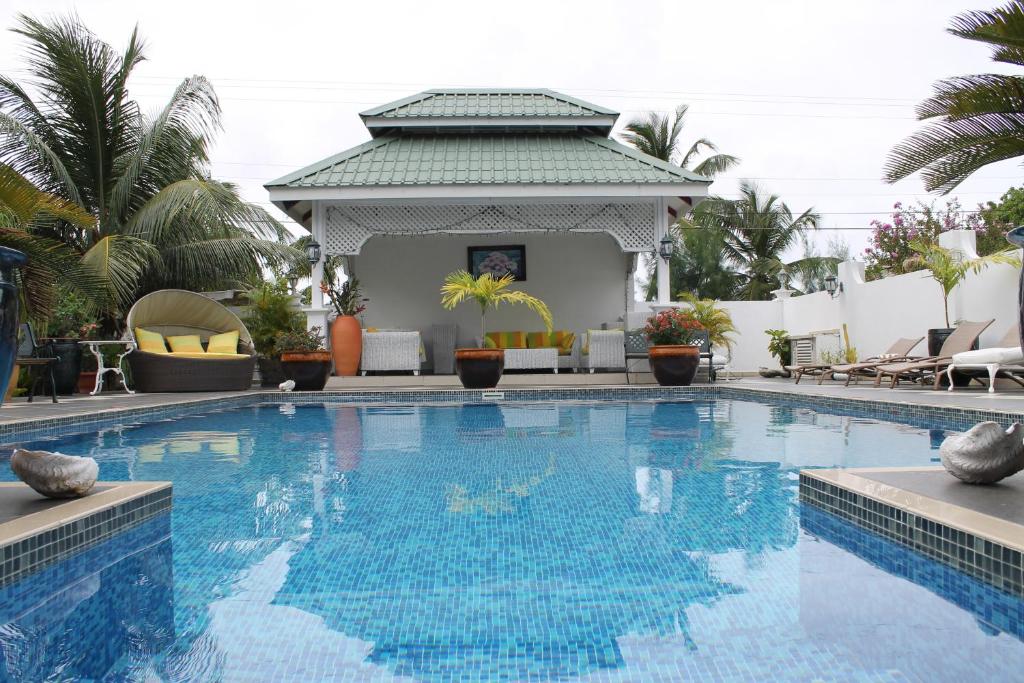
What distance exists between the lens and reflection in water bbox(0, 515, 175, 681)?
5.83ft

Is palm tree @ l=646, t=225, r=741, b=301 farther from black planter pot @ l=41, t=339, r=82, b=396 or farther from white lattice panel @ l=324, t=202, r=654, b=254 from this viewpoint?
black planter pot @ l=41, t=339, r=82, b=396

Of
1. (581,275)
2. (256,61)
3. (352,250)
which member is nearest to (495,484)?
(352,250)

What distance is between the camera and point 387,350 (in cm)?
1198

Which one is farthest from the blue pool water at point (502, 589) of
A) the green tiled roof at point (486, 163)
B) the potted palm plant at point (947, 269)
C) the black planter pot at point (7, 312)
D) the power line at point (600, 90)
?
the power line at point (600, 90)

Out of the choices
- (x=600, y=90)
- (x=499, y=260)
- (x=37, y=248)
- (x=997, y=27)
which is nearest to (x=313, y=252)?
(x=499, y=260)

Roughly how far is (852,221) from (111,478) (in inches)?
1160

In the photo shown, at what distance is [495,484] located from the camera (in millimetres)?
3973

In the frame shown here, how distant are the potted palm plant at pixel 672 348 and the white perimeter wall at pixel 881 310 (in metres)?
2.90

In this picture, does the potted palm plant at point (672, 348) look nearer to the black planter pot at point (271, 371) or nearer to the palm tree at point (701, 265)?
the black planter pot at point (271, 371)

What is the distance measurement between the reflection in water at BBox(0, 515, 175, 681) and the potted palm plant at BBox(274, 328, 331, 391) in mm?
8290

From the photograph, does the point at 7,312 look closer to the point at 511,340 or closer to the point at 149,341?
the point at 149,341

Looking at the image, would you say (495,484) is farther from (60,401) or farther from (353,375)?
(353,375)

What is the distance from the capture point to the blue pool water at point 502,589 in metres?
1.78

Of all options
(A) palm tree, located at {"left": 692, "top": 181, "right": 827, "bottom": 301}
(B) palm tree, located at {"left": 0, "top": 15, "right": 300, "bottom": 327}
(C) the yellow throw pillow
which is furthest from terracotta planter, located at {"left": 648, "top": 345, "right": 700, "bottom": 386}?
(A) palm tree, located at {"left": 692, "top": 181, "right": 827, "bottom": 301}
